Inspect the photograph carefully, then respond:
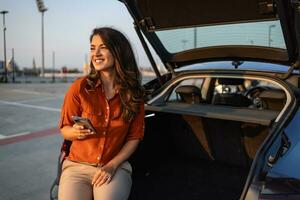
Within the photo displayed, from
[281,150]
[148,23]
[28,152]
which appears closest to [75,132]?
[281,150]

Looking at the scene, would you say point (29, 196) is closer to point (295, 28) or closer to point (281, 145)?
point (281, 145)

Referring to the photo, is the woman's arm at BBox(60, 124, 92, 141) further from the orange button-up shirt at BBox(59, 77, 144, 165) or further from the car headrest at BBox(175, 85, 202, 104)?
the car headrest at BBox(175, 85, 202, 104)

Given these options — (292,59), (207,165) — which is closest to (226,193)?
(207,165)

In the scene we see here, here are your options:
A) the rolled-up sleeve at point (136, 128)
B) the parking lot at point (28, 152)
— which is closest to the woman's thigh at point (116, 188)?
the rolled-up sleeve at point (136, 128)

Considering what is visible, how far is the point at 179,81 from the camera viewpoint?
3.51 m

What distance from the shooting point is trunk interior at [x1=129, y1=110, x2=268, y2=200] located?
2.91m

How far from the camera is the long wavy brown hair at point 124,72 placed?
2.25 meters

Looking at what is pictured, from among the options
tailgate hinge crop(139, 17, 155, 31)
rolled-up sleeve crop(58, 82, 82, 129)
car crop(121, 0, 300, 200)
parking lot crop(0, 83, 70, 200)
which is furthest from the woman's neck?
parking lot crop(0, 83, 70, 200)

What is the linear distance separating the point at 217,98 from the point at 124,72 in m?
1.78

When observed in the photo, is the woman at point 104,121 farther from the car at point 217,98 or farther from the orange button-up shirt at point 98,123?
the car at point 217,98

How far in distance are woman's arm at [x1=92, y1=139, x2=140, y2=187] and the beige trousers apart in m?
0.03

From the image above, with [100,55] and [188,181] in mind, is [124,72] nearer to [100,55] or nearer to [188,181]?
[100,55]

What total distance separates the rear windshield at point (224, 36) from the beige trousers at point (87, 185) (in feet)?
4.98

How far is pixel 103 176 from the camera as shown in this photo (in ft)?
6.92
